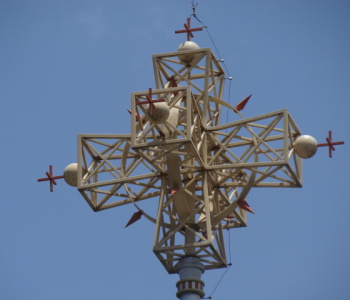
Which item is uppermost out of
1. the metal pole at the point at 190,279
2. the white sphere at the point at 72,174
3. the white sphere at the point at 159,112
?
the white sphere at the point at 72,174

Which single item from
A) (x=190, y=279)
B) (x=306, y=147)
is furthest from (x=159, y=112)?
(x=190, y=279)

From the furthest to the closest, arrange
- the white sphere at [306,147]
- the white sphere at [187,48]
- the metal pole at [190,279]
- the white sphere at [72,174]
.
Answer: the white sphere at [187,48] < the white sphere at [72,174] < the metal pole at [190,279] < the white sphere at [306,147]

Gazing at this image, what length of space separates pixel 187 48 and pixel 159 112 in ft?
23.3

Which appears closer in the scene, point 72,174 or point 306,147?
point 306,147

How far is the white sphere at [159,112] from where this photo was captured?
66562 mm

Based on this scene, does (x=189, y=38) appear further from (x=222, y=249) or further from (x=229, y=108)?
(x=222, y=249)

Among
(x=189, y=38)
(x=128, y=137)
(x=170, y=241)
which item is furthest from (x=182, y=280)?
(x=189, y=38)

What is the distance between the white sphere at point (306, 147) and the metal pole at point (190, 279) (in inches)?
248

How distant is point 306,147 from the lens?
69.7 m

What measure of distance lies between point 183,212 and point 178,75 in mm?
6130

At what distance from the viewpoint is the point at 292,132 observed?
232 ft

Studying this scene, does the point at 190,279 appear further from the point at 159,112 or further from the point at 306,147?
the point at 159,112

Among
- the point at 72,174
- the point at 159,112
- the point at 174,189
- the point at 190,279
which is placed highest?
the point at 72,174

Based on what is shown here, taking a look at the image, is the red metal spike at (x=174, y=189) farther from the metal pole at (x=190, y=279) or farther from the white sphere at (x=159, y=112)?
the white sphere at (x=159, y=112)
